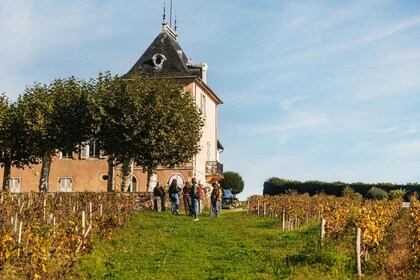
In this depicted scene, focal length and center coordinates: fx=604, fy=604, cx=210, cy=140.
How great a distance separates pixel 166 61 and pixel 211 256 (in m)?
34.1

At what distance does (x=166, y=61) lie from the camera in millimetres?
50406

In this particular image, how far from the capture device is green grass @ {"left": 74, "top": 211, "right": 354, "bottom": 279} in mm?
15289

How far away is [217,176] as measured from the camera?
54531 millimetres

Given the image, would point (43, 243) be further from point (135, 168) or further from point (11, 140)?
point (135, 168)

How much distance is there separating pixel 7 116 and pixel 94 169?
891 centimetres

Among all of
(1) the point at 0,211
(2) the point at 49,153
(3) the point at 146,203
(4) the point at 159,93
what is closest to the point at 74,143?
(2) the point at 49,153

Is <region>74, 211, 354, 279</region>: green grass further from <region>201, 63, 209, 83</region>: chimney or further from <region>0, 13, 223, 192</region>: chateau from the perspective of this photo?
<region>201, 63, 209, 83</region>: chimney

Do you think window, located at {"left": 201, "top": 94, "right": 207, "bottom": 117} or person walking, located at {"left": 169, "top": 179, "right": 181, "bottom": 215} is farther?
window, located at {"left": 201, "top": 94, "right": 207, "bottom": 117}

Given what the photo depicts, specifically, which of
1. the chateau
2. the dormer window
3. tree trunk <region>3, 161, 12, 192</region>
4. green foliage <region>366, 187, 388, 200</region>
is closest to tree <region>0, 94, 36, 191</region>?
tree trunk <region>3, 161, 12, 192</region>

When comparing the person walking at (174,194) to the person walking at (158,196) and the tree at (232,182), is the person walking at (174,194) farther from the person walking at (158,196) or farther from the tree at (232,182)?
the tree at (232,182)

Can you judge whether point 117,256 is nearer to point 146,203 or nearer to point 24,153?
point 146,203

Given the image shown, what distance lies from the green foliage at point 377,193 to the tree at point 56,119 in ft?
88.8

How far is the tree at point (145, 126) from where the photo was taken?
38.6 meters

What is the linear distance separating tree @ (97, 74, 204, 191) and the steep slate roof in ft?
29.5
